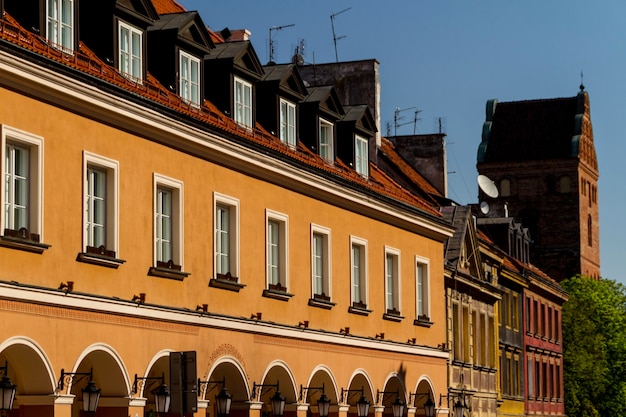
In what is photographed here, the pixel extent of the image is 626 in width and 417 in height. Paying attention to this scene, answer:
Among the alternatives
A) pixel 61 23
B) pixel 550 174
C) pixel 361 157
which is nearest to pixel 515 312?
pixel 361 157

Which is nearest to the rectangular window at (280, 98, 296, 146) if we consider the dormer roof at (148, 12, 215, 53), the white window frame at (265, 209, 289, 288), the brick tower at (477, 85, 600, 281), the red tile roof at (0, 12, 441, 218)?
the red tile roof at (0, 12, 441, 218)

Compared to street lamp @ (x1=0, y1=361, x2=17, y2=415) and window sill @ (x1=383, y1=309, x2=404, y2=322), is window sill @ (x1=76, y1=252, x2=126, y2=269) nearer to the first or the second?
street lamp @ (x1=0, y1=361, x2=17, y2=415)

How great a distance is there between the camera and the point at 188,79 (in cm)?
3247

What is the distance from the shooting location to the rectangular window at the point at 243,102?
34.6 metres

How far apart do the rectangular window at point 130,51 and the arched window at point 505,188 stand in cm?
11188

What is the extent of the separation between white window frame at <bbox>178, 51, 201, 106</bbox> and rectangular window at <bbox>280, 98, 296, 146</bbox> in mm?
4252

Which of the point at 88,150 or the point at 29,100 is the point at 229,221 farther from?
the point at 29,100

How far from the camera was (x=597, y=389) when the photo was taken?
98812 mm

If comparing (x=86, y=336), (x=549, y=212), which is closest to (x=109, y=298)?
(x=86, y=336)

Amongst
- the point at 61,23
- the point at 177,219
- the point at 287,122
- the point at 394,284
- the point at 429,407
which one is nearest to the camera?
the point at 61,23

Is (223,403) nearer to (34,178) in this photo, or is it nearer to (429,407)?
(34,178)

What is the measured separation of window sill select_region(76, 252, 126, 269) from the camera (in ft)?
88.9

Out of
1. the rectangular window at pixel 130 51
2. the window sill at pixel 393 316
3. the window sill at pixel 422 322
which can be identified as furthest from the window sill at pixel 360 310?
the rectangular window at pixel 130 51

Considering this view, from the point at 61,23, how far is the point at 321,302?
40.2ft
